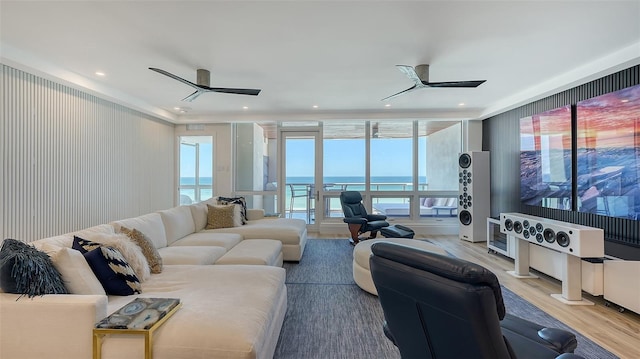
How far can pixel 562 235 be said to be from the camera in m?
2.91

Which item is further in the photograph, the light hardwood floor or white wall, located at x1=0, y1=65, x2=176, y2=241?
white wall, located at x1=0, y1=65, x2=176, y2=241

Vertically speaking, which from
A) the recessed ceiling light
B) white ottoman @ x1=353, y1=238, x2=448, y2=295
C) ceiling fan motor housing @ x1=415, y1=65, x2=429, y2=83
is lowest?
white ottoman @ x1=353, y1=238, x2=448, y2=295

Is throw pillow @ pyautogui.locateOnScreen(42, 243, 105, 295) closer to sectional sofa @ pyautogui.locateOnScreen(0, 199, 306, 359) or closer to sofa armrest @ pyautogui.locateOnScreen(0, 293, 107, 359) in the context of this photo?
sectional sofa @ pyautogui.locateOnScreen(0, 199, 306, 359)

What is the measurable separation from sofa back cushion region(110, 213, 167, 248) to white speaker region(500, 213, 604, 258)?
4.15m

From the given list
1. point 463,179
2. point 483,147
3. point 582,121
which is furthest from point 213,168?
point 582,121

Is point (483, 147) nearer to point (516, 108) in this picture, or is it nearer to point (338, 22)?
point (516, 108)

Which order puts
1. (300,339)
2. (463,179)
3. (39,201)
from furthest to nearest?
(463,179), (39,201), (300,339)

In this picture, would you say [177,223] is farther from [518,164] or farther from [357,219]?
[518,164]

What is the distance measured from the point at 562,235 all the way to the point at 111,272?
3.99 m

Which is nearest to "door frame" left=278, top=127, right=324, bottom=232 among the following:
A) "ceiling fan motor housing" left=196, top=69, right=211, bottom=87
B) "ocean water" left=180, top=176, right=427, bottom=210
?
"ocean water" left=180, top=176, right=427, bottom=210

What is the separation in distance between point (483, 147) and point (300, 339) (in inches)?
214

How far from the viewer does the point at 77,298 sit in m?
1.49

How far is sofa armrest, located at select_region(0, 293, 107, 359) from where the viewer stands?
4.75 feet

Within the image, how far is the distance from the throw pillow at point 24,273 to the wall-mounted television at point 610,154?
4755 millimetres
